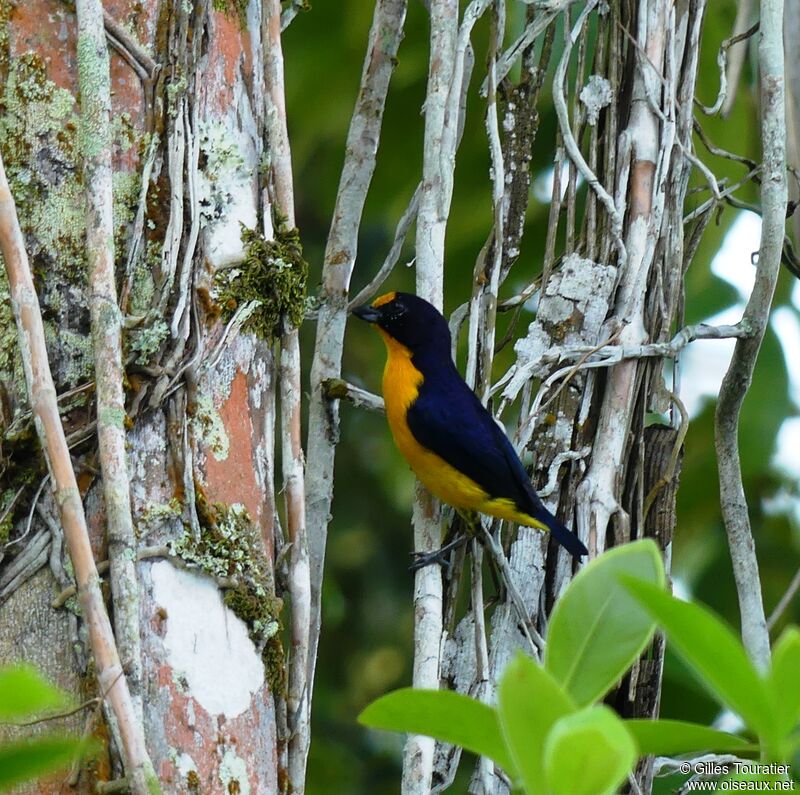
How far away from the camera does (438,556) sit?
2748 millimetres

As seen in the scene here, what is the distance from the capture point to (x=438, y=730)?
0.70m

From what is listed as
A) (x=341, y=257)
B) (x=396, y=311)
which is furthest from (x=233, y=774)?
(x=396, y=311)

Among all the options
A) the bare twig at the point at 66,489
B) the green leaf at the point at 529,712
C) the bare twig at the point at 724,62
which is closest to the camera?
the green leaf at the point at 529,712

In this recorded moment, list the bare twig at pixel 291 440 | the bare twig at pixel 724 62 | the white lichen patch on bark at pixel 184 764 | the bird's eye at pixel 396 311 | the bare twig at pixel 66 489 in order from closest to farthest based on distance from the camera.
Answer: the bare twig at pixel 66 489, the white lichen patch on bark at pixel 184 764, the bare twig at pixel 291 440, the bare twig at pixel 724 62, the bird's eye at pixel 396 311

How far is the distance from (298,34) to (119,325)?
207 cm

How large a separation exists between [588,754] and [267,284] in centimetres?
151

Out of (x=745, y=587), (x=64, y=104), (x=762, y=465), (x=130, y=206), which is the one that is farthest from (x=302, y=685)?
(x=762, y=465)

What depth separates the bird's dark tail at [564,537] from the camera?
2.75 metres

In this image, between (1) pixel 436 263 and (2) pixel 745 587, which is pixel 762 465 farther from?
(1) pixel 436 263

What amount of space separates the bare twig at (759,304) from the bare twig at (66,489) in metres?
1.63

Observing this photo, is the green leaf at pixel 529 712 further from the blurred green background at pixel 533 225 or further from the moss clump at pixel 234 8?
the blurred green background at pixel 533 225

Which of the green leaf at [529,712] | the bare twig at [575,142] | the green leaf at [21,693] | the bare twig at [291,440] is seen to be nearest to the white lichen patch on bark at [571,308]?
the bare twig at [575,142]

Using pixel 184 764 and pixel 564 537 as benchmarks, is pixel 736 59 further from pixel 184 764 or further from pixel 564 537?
pixel 184 764

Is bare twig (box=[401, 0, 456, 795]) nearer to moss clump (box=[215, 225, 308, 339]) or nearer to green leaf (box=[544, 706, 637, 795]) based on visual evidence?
moss clump (box=[215, 225, 308, 339])
